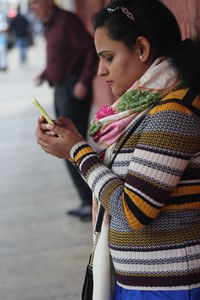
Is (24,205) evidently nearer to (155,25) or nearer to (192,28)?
(192,28)

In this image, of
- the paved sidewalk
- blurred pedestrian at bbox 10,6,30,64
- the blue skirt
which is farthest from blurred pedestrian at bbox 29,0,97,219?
blurred pedestrian at bbox 10,6,30,64

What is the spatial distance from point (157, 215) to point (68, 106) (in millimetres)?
3105

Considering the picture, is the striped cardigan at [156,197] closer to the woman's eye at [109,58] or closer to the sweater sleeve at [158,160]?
the sweater sleeve at [158,160]

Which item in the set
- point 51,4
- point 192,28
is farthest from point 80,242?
point 192,28

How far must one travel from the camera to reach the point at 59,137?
1.92 meters

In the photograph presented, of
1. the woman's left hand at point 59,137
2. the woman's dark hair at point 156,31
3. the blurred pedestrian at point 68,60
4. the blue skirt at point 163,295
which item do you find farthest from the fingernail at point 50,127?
the blurred pedestrian at point 68,60

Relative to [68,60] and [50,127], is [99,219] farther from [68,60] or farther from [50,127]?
[68,60]

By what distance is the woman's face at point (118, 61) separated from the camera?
179cm

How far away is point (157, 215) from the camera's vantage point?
5.59 feet

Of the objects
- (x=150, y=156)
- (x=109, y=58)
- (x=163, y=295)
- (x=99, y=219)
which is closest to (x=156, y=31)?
(x=109, y=58)

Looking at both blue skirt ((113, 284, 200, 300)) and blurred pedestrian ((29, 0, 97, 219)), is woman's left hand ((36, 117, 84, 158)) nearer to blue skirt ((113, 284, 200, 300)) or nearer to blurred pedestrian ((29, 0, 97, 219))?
blue skirt ((113, 284, 200, 300))

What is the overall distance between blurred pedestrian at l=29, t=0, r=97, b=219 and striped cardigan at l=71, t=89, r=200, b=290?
2.90 meters

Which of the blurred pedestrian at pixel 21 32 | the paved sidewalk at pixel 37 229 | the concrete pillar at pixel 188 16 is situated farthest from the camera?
the blurred pedestrian at pixel 21 32

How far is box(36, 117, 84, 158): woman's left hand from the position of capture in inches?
74.5
